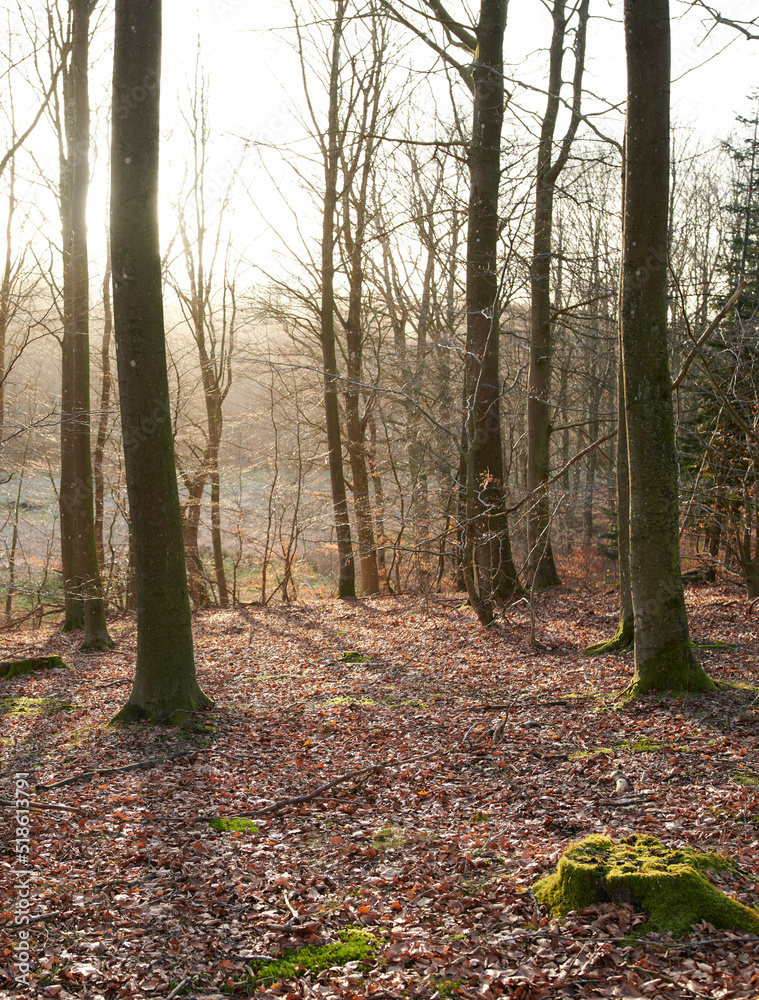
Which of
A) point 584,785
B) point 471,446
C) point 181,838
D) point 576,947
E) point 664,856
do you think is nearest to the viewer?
point 576,947

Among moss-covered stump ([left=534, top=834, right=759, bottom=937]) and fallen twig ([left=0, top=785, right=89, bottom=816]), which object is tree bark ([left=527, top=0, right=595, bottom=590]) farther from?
fallen twig ([left=0, top=785, right=89, bottom=816])

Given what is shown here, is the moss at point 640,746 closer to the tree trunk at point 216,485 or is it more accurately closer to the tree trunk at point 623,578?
the tree trunk at point 623,578

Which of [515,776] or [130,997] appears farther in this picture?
[515,776]

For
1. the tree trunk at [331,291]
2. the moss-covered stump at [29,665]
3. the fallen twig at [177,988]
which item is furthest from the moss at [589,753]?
the tree trunk at [331,291]

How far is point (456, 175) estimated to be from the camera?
47.5ft

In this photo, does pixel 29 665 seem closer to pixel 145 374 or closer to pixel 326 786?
pixel 145 374

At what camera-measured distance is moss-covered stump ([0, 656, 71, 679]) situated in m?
9.02

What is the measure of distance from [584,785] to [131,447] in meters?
4.66

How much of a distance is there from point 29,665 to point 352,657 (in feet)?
14.0

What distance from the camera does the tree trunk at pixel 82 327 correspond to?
32.7 feet

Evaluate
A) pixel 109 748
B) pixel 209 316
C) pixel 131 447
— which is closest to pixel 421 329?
pixel 209 316

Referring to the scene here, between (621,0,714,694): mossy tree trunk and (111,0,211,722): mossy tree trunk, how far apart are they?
417 centimetres

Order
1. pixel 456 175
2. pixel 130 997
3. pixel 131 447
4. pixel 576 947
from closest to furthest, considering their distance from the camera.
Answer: pixel 130 997
pixel 576 947
pixel 131 447
pixel 456 175

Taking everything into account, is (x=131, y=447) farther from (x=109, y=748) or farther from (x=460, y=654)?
(x=460, y=654)
